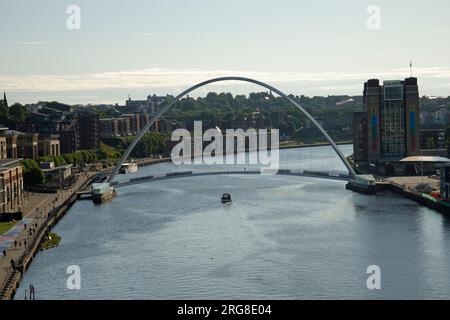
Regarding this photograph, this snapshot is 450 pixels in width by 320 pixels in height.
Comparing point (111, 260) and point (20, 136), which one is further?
point (20, 136)

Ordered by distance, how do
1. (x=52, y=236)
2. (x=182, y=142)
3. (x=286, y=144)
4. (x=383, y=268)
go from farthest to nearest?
(x=286, y=144), (x=182, y=142), (x=52, y=236), (x=383, y=268)

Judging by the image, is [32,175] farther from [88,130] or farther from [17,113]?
[88,130]

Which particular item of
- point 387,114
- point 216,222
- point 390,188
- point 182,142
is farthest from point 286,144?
point 216,222

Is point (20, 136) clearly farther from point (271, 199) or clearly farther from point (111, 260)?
point (111, 260)

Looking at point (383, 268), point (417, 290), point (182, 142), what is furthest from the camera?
point (182, 142)

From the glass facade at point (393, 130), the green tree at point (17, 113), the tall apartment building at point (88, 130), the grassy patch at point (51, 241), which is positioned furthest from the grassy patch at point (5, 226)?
the tall apartment building at point (88, 130)

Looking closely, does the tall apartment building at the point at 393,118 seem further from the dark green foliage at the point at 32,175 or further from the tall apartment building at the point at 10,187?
the tall apartment building at the point at 10,187
